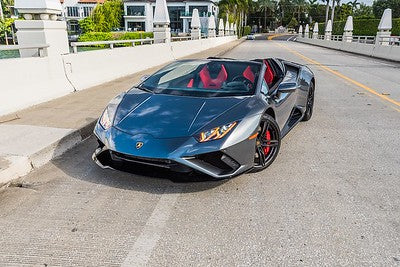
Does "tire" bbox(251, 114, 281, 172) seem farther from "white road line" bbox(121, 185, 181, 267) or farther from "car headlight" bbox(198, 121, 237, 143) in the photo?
"white road line" bbox(121, 185, 181, 267)

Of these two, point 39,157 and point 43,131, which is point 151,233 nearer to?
point 39,157

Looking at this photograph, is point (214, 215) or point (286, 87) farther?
point (286, 87)

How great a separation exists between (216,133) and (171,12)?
87.3 meters

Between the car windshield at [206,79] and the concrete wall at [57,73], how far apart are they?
2961 mm

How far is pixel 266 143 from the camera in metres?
4.04

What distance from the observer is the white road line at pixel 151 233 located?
2512mm

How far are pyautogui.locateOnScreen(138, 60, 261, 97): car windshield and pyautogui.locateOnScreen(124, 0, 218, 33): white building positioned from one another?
3146 inches

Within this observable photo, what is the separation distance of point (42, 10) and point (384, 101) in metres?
8.00

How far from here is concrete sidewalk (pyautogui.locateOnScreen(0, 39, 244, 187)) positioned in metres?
4.02

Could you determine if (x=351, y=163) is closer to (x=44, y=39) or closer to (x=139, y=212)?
(x=139, y=212)

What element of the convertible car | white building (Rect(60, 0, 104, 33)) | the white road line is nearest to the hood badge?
the convertible car

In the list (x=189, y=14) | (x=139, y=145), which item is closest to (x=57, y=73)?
(x=139, y=145)

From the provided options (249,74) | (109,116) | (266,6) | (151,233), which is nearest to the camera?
(151,233)

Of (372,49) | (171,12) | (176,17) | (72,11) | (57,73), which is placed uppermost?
(72,11)
